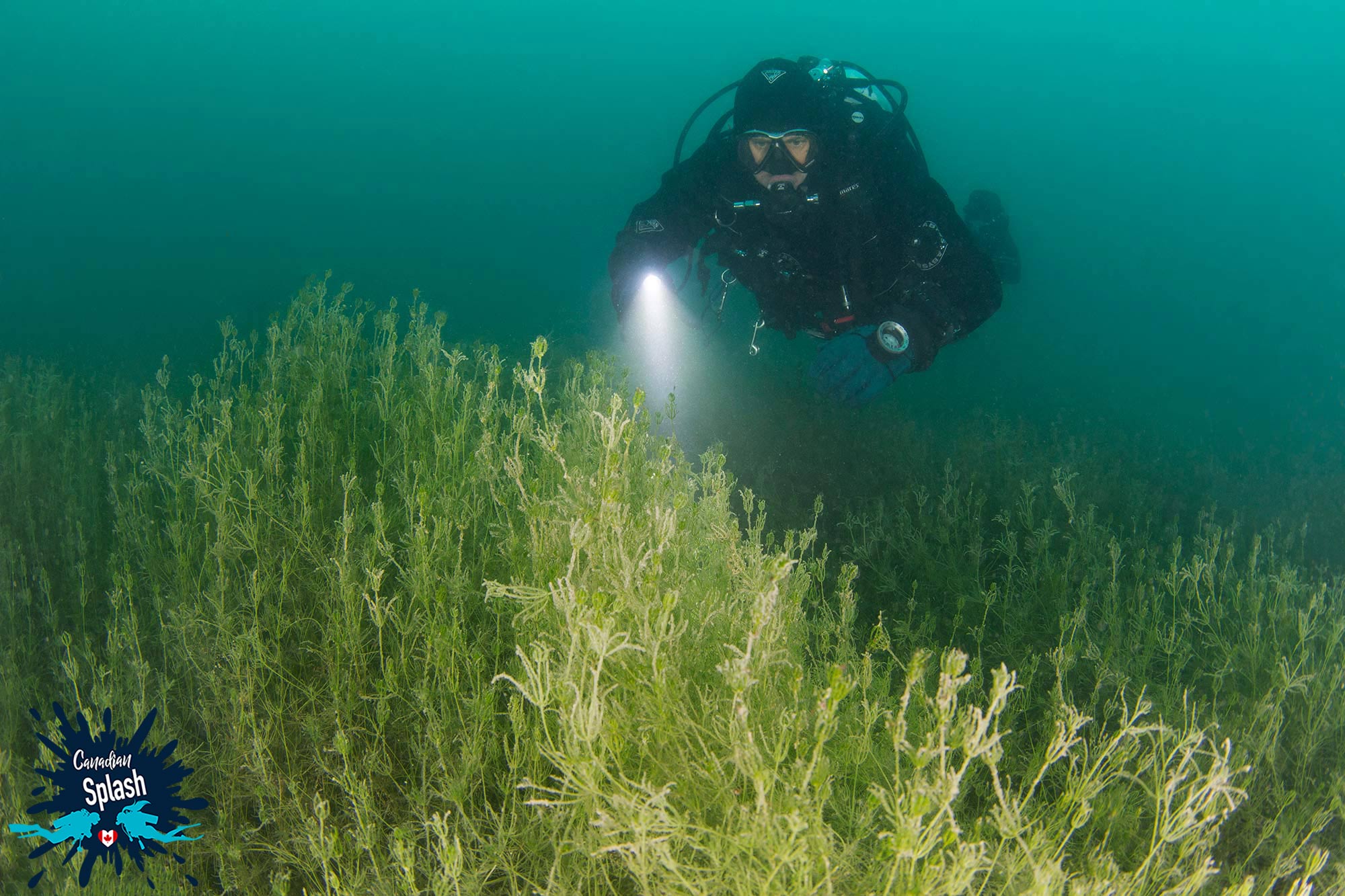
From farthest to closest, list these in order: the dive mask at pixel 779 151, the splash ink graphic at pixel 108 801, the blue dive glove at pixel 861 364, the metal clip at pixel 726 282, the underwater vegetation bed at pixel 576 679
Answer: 1. the metal clip at pixel 726 282
2. the dive mask at pixel 779 151
3. the blue dive glove at pixel 861 364
4. the splash ink graphic at pixel 108 801
5. the underwater vegetation bed at pixel 576 679

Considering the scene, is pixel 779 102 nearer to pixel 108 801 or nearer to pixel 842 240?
pixel 842 240

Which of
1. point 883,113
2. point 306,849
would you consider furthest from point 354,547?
point 883,113

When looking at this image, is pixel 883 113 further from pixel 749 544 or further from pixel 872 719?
pixel 872 719

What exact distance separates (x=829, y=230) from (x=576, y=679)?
5.34m

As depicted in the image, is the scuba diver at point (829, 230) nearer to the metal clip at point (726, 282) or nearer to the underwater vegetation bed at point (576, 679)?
the metal clip at point (726, 282)

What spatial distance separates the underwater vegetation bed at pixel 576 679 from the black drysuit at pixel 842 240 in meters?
2.67

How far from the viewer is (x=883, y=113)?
233 inches

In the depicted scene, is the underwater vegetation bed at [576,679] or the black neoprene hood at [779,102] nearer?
the underwater vegetation bed at [576,679]

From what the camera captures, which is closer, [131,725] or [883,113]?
[131,725]

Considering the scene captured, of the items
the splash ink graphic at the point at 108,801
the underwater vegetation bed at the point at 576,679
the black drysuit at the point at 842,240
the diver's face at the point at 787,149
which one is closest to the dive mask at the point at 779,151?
the diver's face at the point at 787,149

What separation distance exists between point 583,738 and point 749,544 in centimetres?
135

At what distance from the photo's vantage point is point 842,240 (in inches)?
223

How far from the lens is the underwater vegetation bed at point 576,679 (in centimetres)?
110

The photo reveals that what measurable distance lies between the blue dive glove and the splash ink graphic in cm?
442
